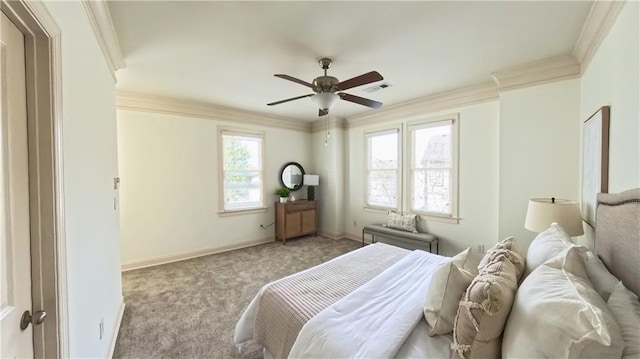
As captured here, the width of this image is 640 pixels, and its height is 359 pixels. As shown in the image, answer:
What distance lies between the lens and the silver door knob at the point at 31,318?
972 millimetres

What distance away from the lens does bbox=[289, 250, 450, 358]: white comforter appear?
4.03 ft

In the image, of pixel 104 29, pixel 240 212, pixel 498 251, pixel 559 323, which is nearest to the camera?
pixel 559 323

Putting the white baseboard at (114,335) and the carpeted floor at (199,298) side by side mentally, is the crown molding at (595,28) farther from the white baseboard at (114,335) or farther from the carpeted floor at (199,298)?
the white baseboard at (114,335)

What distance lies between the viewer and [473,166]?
373 cm

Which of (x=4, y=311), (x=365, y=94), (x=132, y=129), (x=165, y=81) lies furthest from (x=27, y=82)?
(x=365, y=94)

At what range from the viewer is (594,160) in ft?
6.95

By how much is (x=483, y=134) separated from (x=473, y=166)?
47 cm

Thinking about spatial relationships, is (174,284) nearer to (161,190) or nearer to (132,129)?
(161,190)

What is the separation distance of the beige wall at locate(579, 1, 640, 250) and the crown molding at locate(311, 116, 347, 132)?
381 centimetres

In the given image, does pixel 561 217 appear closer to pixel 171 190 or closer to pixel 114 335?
pixel 114 335

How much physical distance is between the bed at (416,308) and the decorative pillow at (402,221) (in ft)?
7.35

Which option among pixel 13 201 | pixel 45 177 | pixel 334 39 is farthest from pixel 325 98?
pixel 13 201

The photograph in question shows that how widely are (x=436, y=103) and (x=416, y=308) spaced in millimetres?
3469

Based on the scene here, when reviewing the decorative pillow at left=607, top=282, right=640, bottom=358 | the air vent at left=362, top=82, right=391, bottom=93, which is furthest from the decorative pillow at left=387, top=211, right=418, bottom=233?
the decorative pillow at left=607, top=282, right=640, bottom=358
